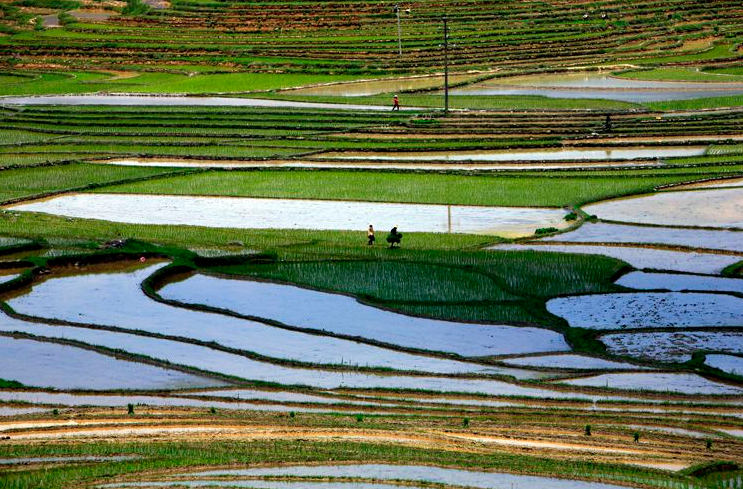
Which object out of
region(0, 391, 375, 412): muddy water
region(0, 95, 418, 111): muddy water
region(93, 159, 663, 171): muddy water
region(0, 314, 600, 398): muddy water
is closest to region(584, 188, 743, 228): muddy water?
region(93, 159, 663, 171): muddy water

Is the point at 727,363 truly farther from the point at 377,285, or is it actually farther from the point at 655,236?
the point at 655,236

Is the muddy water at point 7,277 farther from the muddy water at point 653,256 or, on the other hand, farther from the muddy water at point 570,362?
the muddy water at point 570,362

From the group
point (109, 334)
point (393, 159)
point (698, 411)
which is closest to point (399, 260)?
point (109, 334)

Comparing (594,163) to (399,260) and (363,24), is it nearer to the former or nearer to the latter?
(399,260)

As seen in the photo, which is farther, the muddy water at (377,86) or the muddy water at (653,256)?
the muddy water at (377,86)

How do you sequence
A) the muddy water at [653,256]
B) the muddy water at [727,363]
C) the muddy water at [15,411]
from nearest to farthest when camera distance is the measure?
1. the muddy water at [15,411]
2. the muddy water at [727,363]
3. the muddy water at [653,256]

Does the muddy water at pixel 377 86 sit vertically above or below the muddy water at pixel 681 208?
above

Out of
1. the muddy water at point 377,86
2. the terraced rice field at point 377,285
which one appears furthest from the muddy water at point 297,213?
the muddy water at point 377,86

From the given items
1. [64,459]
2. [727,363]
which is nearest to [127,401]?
[64,459]

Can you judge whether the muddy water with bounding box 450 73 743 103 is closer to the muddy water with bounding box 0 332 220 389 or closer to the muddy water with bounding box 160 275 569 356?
the muddy water with bounding box 160 275 569 356
